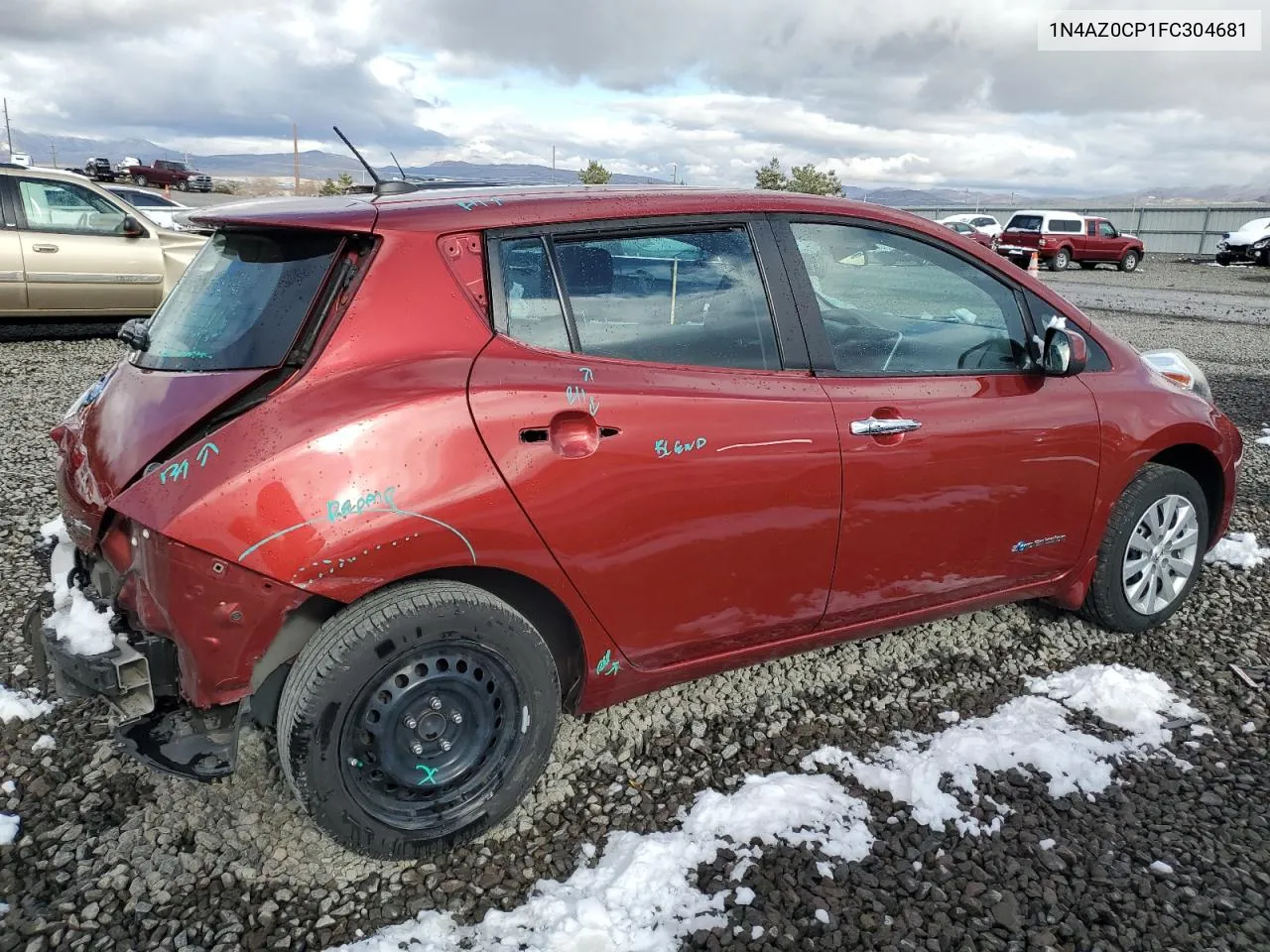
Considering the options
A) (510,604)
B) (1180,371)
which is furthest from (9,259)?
(1180,371)

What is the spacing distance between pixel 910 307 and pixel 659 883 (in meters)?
2.13

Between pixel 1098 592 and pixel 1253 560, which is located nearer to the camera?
pixel 1098 592

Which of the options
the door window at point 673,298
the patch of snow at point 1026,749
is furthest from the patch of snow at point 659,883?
the door window at point 673,298

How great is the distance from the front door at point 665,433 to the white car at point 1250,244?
101 ft

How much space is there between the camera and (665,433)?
101 inches

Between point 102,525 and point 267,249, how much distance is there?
85 cm

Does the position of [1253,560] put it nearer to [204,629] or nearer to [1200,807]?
[1200,807]

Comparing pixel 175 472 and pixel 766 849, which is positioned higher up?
pixel 175 472

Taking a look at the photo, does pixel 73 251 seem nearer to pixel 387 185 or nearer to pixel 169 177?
pixel 387 185

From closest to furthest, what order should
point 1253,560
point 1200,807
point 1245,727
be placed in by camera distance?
1. point 1200,807
2. point 1245,727
3. point 1253,560

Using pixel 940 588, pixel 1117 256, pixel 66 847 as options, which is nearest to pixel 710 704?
pixel 940 588

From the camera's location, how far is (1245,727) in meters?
3.16

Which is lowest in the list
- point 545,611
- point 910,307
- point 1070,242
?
point 545,611

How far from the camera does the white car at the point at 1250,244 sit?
27203 millimetres
